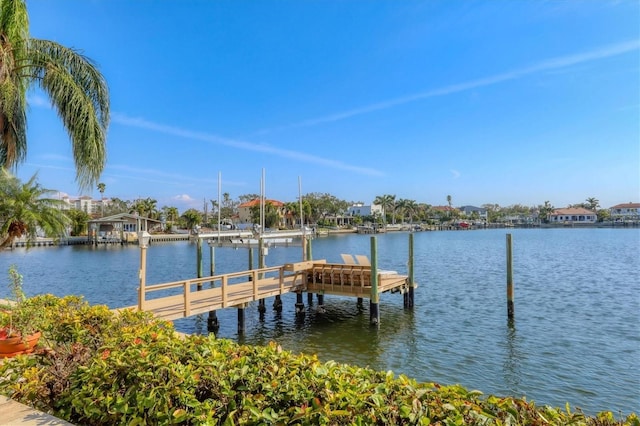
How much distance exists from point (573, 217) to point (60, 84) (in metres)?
186

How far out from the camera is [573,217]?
161750 mm

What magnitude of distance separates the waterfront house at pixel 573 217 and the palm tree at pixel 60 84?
18052cm

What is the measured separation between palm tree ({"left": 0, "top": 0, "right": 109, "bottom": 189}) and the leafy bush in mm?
5569

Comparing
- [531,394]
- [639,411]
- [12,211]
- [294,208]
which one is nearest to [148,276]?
[12,211]

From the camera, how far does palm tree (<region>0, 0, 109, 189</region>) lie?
8.89 meters

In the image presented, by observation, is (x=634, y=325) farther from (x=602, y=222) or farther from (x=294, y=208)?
(x=602, y=222)

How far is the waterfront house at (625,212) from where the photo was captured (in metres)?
156

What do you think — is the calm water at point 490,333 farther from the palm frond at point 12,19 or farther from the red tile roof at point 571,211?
the red tile roof at point 571,211

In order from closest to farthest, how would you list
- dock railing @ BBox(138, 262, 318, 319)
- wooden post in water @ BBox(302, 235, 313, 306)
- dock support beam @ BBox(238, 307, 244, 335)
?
dock railing @ BBox(138, 262, 318, 319)
dock support beam @ BBox(238, 307, 244, 335)
wooden post in water @ BBox(302, 235, 313, 306)

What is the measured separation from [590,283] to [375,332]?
751 inches

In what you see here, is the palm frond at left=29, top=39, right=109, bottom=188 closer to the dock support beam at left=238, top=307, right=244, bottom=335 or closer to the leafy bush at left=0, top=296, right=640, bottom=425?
the leafy bush at left=0, top=296, right=640, bottom=425

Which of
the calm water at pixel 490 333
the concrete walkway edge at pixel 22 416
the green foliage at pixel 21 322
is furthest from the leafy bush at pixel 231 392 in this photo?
the calm water at pixel 490 333

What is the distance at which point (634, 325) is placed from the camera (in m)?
16.4

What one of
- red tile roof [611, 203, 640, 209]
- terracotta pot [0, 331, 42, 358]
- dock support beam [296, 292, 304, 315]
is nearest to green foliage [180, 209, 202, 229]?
dock support beam [296, 292, 304, 315]
